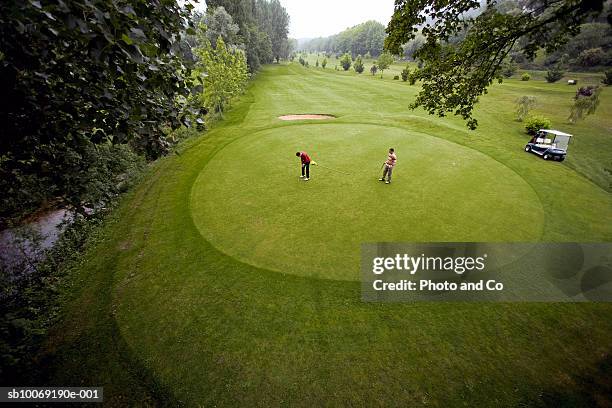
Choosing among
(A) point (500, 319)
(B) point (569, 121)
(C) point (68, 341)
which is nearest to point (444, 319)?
(A) point (500, 319)

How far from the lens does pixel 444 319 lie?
261 inches

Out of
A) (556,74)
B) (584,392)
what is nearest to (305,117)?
(584,392)

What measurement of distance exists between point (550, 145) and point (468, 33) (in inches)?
572

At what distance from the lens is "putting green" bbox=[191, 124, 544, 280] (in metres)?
8.60

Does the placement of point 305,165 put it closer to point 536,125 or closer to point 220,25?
point 536,125

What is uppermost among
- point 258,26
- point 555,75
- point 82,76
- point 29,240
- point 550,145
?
point 258,26

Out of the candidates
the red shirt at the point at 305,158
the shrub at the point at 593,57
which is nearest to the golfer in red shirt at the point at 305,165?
the red shirt at the point at 305,158

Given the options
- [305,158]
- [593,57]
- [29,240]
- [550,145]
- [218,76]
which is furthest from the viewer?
[593,57]

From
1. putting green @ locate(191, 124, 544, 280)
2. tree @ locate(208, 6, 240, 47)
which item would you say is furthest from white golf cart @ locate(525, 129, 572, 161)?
tree @ locate(208, 6, 240, 47)

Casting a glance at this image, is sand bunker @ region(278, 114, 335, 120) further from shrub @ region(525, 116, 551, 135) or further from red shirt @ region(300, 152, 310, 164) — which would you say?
shrub @ region(525, 116, 551, 135)

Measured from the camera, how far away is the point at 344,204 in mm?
10820

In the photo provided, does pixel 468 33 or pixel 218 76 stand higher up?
pixel 468 33

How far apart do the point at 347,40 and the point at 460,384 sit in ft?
599

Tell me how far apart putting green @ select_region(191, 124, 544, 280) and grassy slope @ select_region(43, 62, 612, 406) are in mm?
921
